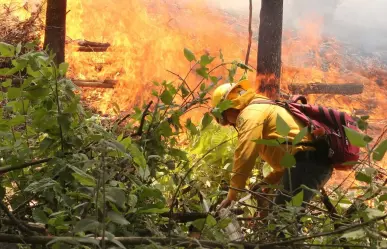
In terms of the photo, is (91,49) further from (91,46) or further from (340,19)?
(340,19)

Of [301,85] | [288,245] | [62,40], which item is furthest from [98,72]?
[288,245]

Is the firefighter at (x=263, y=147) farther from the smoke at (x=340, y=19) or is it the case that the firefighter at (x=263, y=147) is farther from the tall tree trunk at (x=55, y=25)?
the smoke at (x=340, y=19)

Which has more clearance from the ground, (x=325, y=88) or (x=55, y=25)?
(x=55, y=25)

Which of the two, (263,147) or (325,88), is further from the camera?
(325,88)

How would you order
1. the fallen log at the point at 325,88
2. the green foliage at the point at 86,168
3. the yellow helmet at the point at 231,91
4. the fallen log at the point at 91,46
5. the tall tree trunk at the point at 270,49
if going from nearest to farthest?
the green foliage at the point at 86,168, the yellow helmet at the point at 231,91, the tall tree trunk at the point at 270,49, the fallen log at the point at 91,46, the fallen log at the point at 325,88

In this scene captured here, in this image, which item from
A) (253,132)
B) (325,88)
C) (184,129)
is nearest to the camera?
(253,132)

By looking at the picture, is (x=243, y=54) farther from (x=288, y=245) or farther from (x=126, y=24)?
(x=288, y=245)

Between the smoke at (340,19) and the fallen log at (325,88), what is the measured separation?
3172 mm

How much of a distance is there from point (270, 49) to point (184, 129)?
2.35 meters

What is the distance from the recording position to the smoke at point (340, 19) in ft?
44.4

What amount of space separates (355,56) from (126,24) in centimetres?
605

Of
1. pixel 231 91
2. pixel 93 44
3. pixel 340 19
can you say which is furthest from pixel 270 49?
pixel 340 19

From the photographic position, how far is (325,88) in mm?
Result: 9984

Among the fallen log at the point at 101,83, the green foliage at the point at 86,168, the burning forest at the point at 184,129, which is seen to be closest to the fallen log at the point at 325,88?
the burning forest at the point at 184,129
